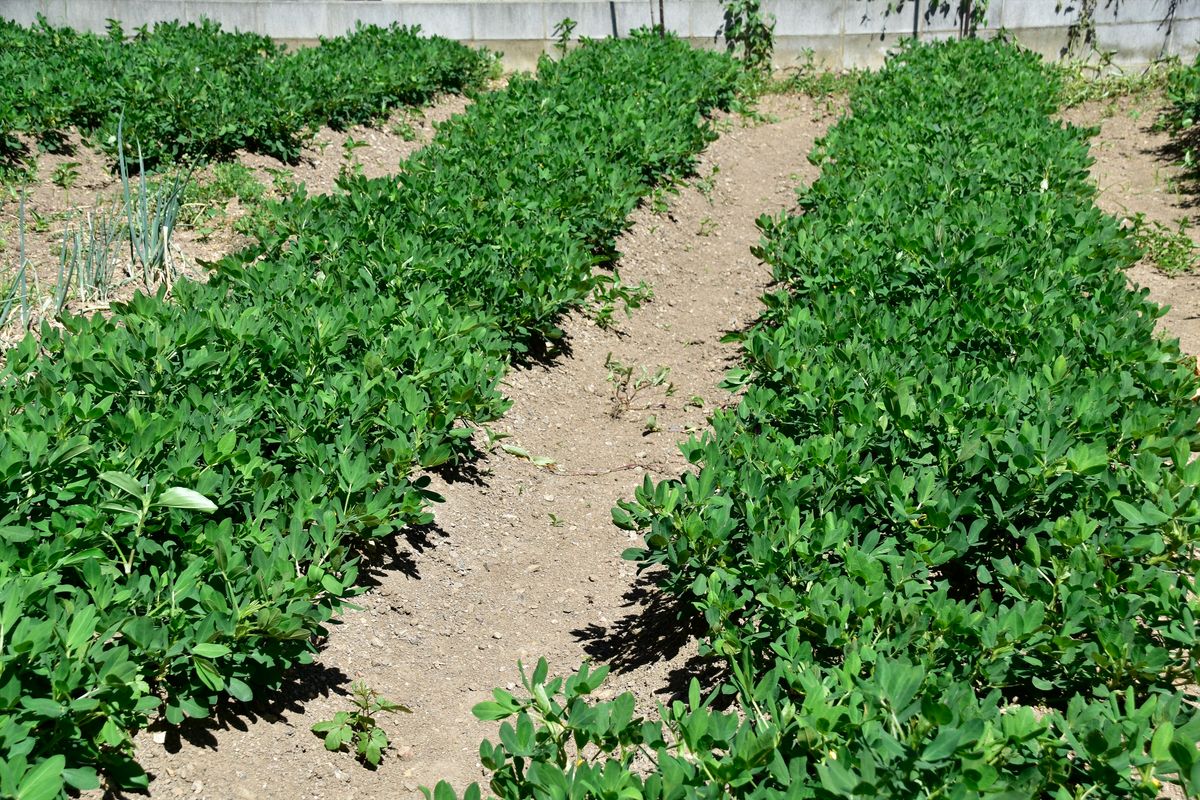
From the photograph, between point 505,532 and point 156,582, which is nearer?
point 156,582

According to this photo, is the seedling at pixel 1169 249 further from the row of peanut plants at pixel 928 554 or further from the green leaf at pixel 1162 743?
the green leaf at pixel 1162 743

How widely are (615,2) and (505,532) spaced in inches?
410

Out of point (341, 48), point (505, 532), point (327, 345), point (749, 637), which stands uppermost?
point (341, 48)

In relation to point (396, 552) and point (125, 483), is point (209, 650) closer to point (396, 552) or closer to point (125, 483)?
point (125, 483)

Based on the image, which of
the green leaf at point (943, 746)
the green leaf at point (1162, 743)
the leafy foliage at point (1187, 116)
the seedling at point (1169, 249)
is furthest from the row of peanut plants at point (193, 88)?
the leafy foliage at point (1187, 116)

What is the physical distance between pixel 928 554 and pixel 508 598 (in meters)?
1.67

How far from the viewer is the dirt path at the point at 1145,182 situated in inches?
259

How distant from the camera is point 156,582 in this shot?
2.83m

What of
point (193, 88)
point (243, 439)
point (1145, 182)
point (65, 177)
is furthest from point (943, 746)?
point (1145, 182)

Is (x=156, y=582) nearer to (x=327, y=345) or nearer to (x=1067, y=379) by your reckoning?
(x=327, y=345)

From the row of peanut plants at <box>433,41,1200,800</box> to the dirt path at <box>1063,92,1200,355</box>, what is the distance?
1490mm

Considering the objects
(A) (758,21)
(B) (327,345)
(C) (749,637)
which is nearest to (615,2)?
(A) (758,21)

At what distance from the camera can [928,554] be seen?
9.86ft

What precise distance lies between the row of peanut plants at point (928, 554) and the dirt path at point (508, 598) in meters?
0.29
